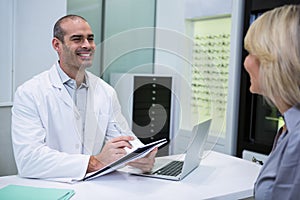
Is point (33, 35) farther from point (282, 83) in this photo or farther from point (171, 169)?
point (282, 83)

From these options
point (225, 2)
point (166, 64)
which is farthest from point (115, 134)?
point (225, 2)

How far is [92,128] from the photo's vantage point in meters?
1.71

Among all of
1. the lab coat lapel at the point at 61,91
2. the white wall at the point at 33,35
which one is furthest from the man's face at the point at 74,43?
the white wall at the point at 33,35

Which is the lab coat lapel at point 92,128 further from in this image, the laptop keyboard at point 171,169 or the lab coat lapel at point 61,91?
the laptop keyboard at point 171,169

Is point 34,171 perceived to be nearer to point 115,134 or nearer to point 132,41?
point 115,134

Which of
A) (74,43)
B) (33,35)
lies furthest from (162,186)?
(33,35)

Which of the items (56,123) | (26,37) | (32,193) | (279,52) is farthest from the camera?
(26,37)

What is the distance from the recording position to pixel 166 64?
2.40 metres

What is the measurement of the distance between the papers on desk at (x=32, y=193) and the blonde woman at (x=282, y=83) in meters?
0.58

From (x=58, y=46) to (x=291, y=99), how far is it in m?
1.30

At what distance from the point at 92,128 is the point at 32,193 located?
63 cm

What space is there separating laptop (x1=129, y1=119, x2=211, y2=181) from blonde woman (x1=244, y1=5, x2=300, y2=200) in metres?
0.50

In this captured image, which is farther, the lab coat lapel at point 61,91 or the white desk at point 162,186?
the lab coat lapel at point 61,91

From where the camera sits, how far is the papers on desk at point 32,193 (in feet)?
3.48
